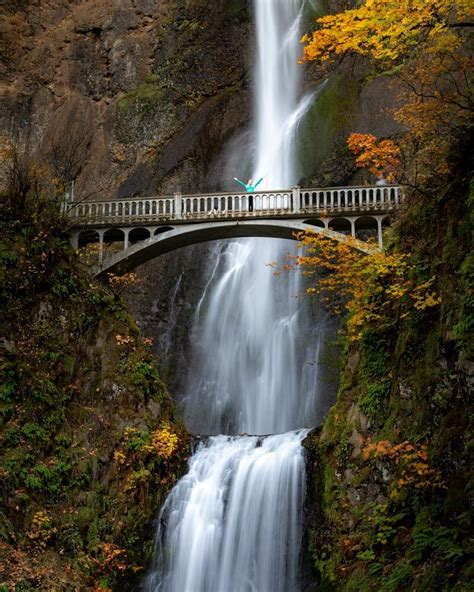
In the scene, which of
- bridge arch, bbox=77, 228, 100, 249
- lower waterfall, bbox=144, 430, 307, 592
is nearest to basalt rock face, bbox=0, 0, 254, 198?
bridge arch, bbox=77, 228, 100, 249

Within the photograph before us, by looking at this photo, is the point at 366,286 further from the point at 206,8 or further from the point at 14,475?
the point at 206,8

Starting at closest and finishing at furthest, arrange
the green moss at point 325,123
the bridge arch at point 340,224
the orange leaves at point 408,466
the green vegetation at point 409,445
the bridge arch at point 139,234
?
the green vegetation at point 409,445, the orange leaves at point 408,466, the bridge arch at point 340,224, the bridge arch at point 139,234, the green moss at point 325,123

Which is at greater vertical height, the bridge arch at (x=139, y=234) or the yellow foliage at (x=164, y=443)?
the bridge arch at (x=139, y=234)

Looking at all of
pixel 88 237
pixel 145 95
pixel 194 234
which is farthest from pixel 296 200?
pixel 145 95

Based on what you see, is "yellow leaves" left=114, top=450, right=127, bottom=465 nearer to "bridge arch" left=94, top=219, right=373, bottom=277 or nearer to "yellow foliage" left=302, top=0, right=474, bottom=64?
"bridge arch" left=94, top=219, right=373, bottom=277

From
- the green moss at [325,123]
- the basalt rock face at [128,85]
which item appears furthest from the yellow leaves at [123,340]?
the basalt rock face at [128,85]

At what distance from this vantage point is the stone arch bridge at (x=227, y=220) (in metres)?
19.0

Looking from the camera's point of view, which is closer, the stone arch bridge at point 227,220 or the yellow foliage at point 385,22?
the yellow foliage at point 385,22

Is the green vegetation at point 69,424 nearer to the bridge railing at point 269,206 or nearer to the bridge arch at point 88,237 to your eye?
the bridge arch at point 88,237

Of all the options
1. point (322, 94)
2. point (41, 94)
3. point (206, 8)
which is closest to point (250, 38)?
point (206, 8)

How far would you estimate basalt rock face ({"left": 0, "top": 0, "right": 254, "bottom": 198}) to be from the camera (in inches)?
1190

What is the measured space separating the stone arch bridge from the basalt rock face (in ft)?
28.5

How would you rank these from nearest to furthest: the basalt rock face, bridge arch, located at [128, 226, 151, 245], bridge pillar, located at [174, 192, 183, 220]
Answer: bridge pillar, located at [174, 192, 183, 220], bridge arch, located at [128, 226, 151, 245], the basalt rock face

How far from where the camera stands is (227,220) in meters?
19.8
